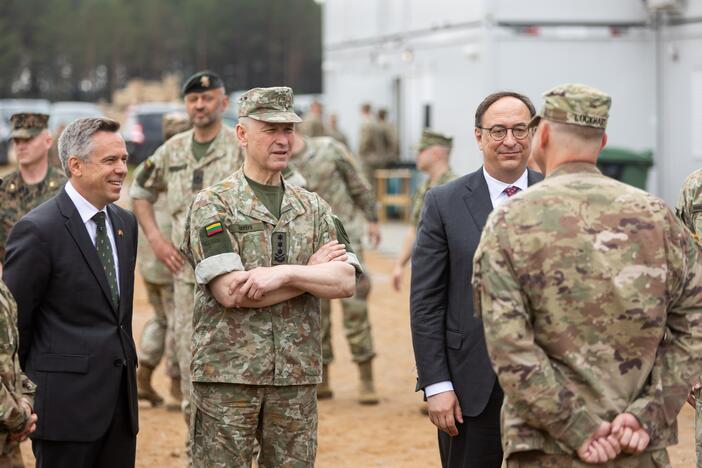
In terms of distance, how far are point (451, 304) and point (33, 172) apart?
3652 millimetres

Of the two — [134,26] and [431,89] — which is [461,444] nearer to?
[431,89]

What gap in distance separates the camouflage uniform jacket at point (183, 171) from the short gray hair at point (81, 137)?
2.00 m

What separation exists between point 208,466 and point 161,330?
14.0 ft

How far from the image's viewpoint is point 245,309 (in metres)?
4.89

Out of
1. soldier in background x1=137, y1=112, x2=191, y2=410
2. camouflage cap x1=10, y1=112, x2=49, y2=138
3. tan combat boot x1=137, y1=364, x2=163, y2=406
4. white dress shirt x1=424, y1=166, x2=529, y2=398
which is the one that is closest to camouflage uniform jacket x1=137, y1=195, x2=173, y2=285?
soldier in background x1=137, y1=112, x2=191, y2=410

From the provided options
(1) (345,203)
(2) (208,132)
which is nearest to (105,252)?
(2) (208,132)

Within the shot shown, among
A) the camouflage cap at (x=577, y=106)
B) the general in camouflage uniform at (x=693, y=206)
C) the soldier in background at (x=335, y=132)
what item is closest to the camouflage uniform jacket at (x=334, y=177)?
the general in camouflage uniform at (x=693, y=206)

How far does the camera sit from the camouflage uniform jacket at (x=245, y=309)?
485 cm

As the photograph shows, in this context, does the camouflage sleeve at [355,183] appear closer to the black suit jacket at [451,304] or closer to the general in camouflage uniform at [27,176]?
the general in camouflage uniform at [27,176]

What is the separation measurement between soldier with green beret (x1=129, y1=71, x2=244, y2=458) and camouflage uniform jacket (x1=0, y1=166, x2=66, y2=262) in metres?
0.53

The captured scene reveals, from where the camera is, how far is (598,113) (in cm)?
370

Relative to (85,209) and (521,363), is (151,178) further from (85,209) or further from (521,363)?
(521,363)

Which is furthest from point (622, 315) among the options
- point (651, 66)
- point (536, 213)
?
point (651, 66)

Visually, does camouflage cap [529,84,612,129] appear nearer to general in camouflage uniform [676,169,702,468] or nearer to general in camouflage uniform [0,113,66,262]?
general in camouflage uniform [676,169,702,468]
